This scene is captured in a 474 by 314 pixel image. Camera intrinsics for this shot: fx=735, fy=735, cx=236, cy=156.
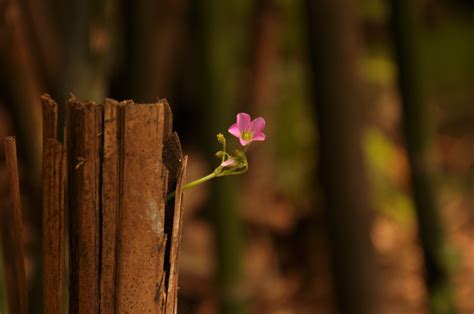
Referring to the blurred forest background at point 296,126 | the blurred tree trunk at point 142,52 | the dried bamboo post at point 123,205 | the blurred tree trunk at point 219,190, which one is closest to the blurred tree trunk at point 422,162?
the blurred forest background at point 296,126

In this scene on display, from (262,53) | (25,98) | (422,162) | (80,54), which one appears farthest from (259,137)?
(262,53)

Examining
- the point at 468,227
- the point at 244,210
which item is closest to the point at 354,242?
the point at 244,210

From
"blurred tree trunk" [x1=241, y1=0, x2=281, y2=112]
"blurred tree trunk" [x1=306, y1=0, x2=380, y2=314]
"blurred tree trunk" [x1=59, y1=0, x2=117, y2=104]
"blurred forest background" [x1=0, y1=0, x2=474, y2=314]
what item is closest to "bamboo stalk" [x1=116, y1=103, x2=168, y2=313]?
"blurred forest background" [x1=0, y1=0, x2=474, y2=314]

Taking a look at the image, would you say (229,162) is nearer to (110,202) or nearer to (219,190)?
(110,202)

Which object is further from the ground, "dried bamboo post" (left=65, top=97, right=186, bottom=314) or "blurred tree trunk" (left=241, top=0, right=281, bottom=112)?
"blurred tree trunk" (left=241, top=0, right=281, bottom=112)

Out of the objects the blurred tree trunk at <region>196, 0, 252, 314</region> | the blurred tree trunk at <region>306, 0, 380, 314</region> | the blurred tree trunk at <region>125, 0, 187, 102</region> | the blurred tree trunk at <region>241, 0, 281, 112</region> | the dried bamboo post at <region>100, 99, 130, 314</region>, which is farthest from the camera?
the blurred tree trunk at <region>241, 0, 281, 112</region>

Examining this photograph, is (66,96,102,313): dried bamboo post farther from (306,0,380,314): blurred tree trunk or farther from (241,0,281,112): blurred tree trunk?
(241,0,281,112): blurred tree trunk
